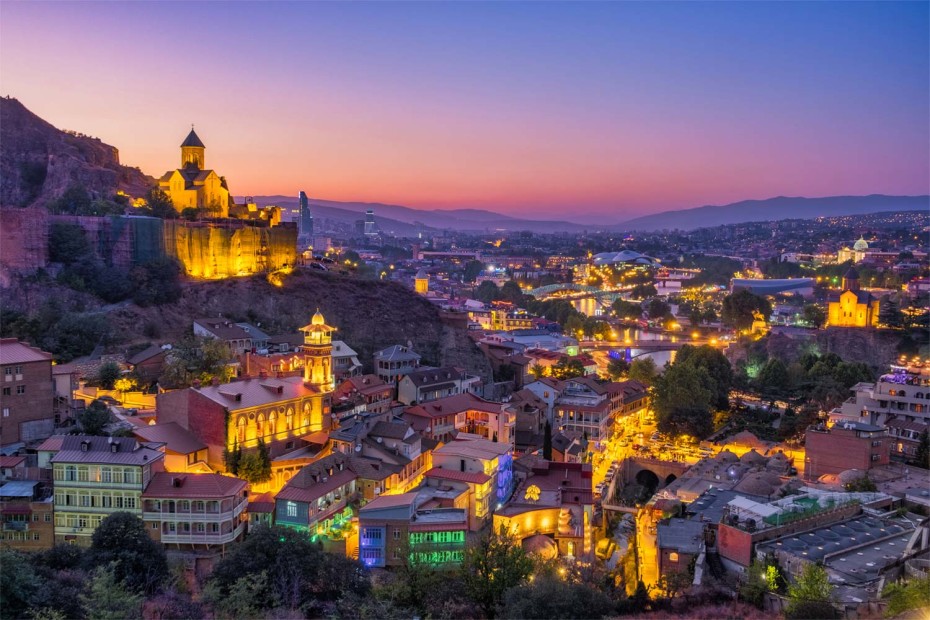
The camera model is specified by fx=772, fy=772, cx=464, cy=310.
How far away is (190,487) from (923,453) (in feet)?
58.3

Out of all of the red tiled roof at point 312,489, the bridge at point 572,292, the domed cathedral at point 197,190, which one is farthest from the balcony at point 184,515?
the bridge at point 572,292

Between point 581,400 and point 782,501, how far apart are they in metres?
9.12

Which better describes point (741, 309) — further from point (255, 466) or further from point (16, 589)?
point (16, 589)

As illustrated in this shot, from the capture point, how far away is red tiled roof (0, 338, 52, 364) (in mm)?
14797

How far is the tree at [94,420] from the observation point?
1484 centimetres

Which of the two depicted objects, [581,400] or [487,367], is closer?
[581,400]

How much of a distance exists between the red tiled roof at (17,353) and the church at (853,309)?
116ft

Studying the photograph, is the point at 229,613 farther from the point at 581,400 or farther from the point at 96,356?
the point at 581,400

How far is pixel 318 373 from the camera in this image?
62.8ft

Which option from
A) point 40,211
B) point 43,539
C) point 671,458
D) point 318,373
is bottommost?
point 671,458

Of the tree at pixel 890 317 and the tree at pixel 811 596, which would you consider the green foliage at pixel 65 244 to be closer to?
the tree at pixel 811 596

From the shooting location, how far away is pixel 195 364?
19.1 metres

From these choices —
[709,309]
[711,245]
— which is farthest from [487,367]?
[711,245]

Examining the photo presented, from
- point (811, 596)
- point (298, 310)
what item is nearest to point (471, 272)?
point (298, 310)
